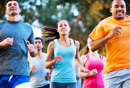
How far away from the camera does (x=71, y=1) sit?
14508mm

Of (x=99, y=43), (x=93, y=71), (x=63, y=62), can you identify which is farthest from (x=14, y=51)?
(x=93, y=71)

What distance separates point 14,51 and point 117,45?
1.69m

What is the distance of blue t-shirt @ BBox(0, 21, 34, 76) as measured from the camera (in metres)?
4.36

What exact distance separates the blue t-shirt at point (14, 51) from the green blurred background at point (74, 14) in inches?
345

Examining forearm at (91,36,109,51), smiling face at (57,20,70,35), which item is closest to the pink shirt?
smiling face at (57,20,70,35)

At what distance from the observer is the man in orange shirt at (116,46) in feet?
12.8

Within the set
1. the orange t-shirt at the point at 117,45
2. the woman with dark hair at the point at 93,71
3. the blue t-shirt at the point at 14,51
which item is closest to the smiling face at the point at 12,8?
the blue t-shirt at the point at 14,51

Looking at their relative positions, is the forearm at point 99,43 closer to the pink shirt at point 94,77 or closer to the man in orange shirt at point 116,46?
the man in orange shirt at point 116,46

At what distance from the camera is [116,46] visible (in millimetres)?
3984

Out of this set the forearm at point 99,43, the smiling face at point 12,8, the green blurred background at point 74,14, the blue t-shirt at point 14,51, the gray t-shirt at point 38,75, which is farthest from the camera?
the green blurred background at point 74,14

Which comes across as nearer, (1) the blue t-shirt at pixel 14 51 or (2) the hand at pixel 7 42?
(2) the hand at pixel 7 42

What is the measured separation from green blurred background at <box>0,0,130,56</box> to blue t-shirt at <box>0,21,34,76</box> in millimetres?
8758

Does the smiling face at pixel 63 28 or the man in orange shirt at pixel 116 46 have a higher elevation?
the smiling face at pixel 63 28

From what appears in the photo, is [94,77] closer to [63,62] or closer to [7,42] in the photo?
[63,62]
